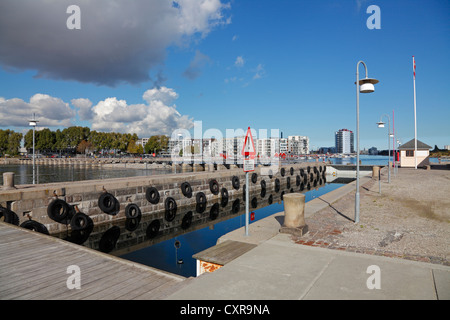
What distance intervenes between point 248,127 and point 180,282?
14.3 ft

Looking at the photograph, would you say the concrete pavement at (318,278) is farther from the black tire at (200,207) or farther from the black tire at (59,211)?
the black tire at (200,207)

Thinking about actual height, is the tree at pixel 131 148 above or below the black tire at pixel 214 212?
above

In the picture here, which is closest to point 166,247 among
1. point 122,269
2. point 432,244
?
point 122,269

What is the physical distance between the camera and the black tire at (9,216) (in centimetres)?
1073

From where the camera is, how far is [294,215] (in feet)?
26.0

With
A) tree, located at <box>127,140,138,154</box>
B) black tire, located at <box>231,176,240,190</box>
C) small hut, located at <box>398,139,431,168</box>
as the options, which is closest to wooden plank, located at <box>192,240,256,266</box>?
black tire, located at <box>231,176,240,190</box>

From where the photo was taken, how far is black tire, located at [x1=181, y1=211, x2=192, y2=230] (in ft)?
50.7

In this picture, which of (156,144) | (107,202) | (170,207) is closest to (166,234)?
(107,202)

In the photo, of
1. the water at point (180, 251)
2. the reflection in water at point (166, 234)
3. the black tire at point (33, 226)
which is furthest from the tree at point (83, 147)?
the water at point (180, 251)

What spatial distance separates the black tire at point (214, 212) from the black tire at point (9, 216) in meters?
10.1

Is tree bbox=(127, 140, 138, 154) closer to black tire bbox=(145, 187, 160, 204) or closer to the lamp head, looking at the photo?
black tire bbox=(145, 187, 160, 204)

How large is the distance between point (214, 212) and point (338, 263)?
14.4 meters
